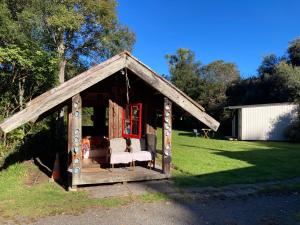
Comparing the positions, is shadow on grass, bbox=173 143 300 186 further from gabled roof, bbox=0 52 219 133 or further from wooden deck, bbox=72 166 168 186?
gabled roof, bbox=0 52 219 133

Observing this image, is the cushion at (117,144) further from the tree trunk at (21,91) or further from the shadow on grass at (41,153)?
the tree trunk at (21,91)

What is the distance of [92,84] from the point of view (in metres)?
8.09

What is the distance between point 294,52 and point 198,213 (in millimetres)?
31506

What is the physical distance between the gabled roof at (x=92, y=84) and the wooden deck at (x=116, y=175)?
6.03ft

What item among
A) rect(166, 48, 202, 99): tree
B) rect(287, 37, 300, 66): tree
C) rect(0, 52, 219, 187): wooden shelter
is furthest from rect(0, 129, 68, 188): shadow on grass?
rect(287, 37, 300, 66): tree

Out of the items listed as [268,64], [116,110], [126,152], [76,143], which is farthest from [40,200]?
[268,64]

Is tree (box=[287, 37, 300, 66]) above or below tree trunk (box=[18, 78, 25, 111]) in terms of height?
above

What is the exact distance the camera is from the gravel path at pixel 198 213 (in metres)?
5.70

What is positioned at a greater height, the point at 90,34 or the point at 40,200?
the point at 90,34

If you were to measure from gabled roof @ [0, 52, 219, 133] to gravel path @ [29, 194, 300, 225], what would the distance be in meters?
2.45

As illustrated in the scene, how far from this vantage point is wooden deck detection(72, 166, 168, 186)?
8036mm

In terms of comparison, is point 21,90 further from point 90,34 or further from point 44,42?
point 90,34

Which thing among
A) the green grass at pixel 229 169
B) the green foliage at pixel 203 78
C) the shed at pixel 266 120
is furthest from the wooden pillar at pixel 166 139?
the green foliage at pixel 203 78

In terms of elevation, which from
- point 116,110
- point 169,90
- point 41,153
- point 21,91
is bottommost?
point 41,153
